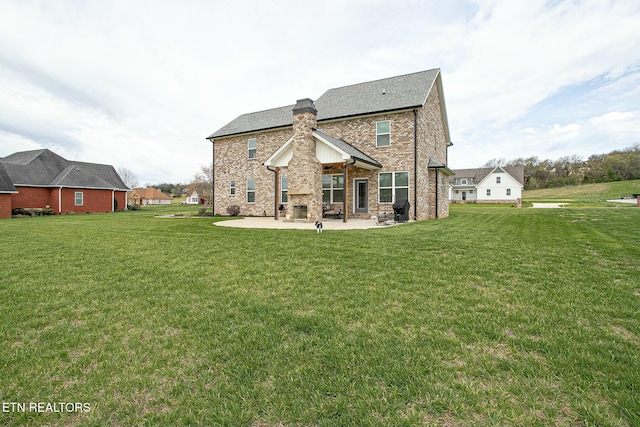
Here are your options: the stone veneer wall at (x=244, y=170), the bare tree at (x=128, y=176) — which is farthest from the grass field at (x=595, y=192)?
the bare tree at (x=128, y=176)

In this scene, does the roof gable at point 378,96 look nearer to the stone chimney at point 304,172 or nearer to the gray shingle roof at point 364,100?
the gray shingle roof at point 364,100

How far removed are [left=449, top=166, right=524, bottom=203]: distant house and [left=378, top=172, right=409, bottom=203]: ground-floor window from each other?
134 feet

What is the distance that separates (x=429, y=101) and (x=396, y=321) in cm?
1669

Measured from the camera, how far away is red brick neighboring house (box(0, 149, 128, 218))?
26.0 metres

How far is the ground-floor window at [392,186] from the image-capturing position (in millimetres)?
15258

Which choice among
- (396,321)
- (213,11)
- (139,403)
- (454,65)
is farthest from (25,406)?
(454,65)

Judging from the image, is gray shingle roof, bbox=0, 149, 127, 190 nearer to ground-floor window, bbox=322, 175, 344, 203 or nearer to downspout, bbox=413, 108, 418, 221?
ground-floor window, bbox=322, 175, 344, 203

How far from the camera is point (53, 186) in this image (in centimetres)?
2720

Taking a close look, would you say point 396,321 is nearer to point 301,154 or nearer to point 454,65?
point 301,154

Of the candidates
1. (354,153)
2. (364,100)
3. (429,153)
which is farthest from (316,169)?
(429,153)

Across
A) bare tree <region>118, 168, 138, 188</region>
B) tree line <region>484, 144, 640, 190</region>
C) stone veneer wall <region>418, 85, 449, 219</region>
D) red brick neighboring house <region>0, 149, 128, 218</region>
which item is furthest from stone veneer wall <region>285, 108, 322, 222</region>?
bare tree <region>118, 168, 138, 188</region>

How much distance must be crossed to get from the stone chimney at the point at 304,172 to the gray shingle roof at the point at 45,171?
26502 mm

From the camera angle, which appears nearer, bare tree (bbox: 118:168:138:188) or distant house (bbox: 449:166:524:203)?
distant house (bbox: 449:166:524:203)

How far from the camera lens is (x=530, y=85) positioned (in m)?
19.9
